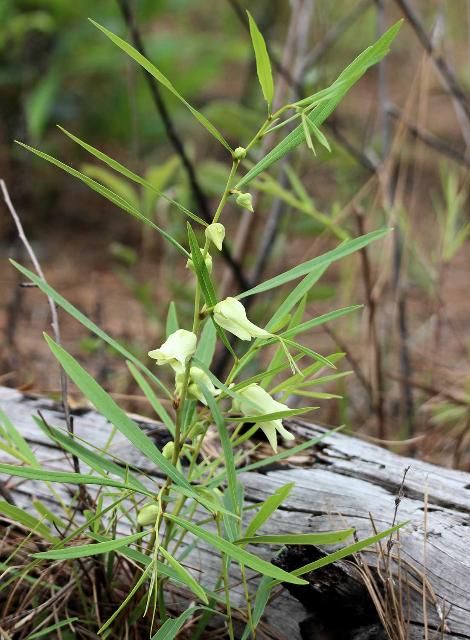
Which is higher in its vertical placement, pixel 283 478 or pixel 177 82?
pixel 177 82

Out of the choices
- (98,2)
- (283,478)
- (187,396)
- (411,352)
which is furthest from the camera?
(98,2)

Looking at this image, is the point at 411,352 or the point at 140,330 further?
the point at 140,330

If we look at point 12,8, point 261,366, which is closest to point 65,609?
point 261,366

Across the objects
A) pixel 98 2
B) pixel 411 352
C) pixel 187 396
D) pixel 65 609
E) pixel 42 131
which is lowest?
pixel 65 609

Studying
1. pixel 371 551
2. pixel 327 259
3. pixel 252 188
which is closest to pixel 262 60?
pixel 327 259

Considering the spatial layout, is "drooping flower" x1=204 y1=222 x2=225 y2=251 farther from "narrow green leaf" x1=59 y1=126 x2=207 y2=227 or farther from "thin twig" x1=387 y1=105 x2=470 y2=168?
"thin twig" x1=387 y1=105 x2=470 y2=168

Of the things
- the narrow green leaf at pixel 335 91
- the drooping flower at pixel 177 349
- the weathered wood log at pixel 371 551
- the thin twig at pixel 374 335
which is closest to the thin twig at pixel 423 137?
the thin twig at pixel 374 335

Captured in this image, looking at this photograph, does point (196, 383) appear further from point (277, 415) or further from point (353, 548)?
point (353, 548)

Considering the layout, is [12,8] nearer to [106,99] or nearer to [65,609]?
[106,99]
